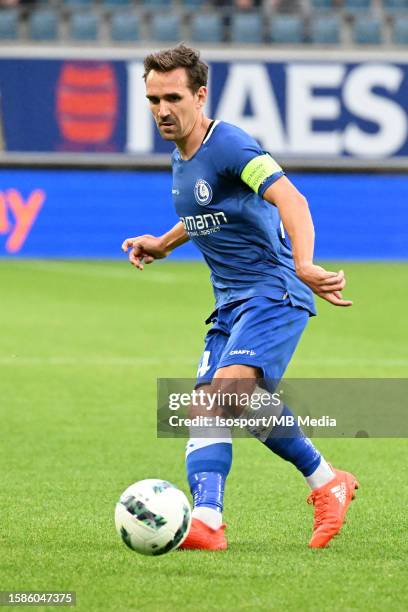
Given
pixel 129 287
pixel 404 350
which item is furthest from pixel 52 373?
pixel 129 287

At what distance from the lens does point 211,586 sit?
4.38m

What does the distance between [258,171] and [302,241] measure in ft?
1.14

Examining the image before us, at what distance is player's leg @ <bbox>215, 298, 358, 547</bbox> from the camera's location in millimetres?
4965

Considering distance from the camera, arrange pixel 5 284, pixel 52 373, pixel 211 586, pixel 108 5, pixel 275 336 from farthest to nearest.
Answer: pixel 108 5 < pixel 5 284 < pixel 52 373 < pixel 275 336 < pixel 211 586

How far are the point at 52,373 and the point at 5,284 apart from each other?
7438 mm

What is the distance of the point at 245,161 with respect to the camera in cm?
489

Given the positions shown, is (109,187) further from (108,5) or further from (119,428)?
(119,428)

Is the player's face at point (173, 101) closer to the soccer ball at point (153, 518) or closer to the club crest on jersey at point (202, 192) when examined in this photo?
the club crest on jersey at point (202, 192)

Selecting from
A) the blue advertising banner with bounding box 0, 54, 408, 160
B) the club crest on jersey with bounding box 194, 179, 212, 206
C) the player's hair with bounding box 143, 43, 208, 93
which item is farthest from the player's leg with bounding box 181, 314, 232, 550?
the blue advertising banner with bounding box 0, 54, 408, 160

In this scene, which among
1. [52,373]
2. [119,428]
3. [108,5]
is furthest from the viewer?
[108,5]

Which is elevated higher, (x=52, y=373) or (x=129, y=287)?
(x=52, y=373)

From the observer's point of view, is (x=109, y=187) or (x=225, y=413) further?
(x=109, y=187)

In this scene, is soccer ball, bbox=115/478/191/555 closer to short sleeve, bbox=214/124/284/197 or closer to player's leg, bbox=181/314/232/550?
player's leg, bbox=181/314/232/550

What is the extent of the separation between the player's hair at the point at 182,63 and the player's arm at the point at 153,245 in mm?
824
